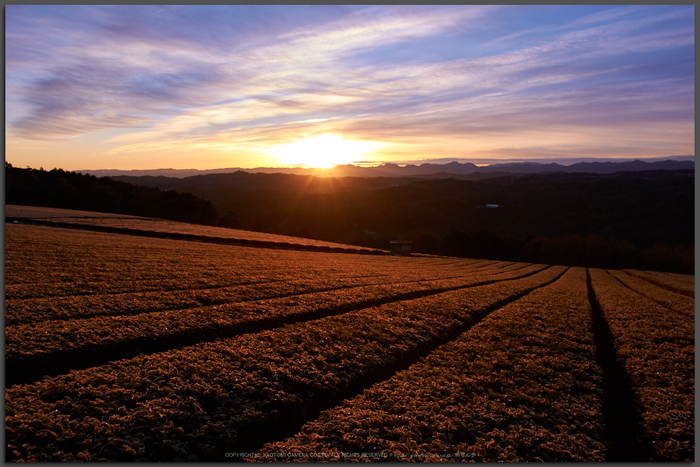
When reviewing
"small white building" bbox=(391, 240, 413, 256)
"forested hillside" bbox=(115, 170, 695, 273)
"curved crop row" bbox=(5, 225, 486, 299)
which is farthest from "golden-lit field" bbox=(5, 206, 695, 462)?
"forested hillside" bbox=(115, 170, 695, 273)

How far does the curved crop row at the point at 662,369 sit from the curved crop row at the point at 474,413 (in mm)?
835

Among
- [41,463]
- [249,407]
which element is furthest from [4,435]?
[249,407]

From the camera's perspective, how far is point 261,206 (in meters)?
136

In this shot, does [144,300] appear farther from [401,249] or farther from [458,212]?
[458,212]

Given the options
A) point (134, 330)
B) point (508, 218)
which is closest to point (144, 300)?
point (134, 330)

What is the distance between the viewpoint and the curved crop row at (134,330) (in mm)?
6965

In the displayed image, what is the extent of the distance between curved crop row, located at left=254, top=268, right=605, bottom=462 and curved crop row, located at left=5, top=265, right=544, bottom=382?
4.67 m

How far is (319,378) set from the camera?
7074 mm

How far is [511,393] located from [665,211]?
12133cm

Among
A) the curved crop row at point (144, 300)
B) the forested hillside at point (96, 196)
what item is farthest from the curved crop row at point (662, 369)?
the forested hillside at point (96, 196)

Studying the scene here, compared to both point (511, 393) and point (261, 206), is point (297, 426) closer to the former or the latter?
point (511, 393)

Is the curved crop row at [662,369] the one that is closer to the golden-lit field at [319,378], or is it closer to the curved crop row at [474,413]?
the golden-lit field at [319,378]

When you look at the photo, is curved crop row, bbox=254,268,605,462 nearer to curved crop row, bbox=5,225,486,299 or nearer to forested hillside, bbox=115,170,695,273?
curved crop row, bbox=5,225,486,299

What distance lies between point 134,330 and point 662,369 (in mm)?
13306
